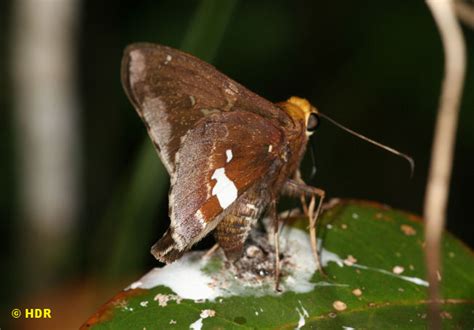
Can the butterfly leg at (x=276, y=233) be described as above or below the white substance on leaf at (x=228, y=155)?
below

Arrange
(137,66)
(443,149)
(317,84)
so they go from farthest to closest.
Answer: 1. (317,84)
2. (137,66)
3. (443,149)

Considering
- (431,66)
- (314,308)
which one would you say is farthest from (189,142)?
(431,66)

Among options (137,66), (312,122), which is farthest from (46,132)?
(312,122)

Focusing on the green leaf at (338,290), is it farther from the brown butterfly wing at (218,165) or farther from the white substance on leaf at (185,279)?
the brown butterfly wing at (218,165)

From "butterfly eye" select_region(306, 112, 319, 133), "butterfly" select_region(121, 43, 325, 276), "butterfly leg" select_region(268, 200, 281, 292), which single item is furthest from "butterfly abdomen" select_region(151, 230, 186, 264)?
"butterfly eye" select_region(306, 112, 319, 133)

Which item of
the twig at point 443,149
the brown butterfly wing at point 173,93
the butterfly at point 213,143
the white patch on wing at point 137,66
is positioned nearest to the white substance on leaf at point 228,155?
the butterfly at point 213,143

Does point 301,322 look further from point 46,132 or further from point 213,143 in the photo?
point 46,132

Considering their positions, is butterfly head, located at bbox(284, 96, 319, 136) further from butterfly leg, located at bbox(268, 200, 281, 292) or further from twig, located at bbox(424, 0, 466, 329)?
twig, located at bbox(424, 0, 466, 329)
